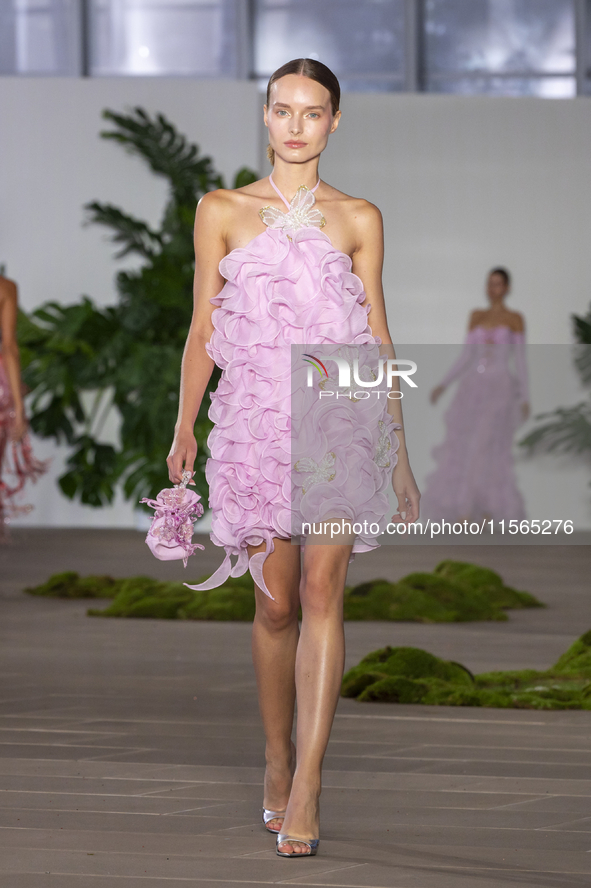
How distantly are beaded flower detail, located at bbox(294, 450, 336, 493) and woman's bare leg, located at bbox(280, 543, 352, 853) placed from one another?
10cm

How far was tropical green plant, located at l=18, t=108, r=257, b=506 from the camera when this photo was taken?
862 cm

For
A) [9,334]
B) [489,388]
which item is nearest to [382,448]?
[9,334]

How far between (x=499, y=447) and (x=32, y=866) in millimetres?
7195

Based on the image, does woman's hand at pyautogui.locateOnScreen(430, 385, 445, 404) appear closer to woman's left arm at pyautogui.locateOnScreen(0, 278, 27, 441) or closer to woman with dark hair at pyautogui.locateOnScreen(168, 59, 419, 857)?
woman's left arm at pyautogui.locateOnScreen(0, 278, 27, 441)

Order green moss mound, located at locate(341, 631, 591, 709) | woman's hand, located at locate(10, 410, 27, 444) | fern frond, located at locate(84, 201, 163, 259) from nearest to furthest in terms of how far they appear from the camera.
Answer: green moss mound, located at locate(341, 631, 591, 709) → woman's hand, located at locate(10, 410, 27, 444) → fern frond, located at locate(84, 201, 163, 259)

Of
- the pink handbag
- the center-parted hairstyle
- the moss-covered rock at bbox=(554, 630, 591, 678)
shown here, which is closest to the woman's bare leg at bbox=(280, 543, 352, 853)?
the pink handbag

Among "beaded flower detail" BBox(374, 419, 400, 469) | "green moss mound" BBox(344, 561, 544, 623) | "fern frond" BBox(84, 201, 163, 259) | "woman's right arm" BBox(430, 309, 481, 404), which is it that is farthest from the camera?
"fern frond" BBox(84, 201, 163, 259)

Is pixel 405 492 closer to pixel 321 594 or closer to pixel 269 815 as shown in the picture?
pixel 321 594

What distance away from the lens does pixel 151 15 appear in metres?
9.86

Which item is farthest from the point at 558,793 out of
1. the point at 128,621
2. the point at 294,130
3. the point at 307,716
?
the point at 128,621

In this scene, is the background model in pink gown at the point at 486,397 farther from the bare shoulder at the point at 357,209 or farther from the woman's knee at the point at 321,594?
the woman's knee at the point at 321,594

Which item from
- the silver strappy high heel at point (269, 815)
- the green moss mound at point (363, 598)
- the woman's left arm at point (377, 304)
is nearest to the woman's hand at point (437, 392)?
the green moss mound at point (363, 598)

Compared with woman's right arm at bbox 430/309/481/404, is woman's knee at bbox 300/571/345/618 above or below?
below

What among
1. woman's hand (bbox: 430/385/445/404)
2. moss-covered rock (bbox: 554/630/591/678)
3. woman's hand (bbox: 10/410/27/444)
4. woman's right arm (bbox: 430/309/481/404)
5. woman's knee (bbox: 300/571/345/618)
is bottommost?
moss-covered rock (bbox: 554/630/591/678)
